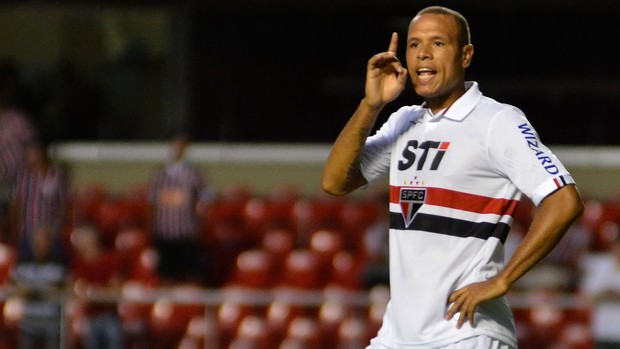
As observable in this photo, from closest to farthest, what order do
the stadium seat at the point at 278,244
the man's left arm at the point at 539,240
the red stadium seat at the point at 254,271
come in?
the man's left arm at the point at 539,240 → the red stadium seat at the point at 254,271 → the stadium seat at the point at 278,244

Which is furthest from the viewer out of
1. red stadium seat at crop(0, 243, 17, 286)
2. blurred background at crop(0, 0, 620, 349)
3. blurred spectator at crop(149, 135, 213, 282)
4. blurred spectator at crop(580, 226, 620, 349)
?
blurred background at crop(0, 0, 620, 349)

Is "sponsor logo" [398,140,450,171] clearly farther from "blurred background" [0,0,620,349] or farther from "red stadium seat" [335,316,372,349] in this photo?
"blurred background" [0,0,620,349]

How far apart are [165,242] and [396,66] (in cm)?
931

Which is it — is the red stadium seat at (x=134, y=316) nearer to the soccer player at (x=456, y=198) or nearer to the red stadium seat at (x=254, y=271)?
the red stadium seat at (x=254, y=271)

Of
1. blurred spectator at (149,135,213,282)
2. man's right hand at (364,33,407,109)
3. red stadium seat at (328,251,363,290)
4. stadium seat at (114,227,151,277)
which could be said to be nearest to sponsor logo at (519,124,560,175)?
man's right hand at (364,33,407,109)

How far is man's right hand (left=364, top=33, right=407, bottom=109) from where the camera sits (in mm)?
4098

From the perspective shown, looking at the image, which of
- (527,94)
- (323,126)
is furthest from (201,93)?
(527,94)

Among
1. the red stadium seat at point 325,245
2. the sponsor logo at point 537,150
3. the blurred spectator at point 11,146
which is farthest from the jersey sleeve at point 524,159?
the blurred spectator at point 11,146

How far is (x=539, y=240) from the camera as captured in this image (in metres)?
3.79

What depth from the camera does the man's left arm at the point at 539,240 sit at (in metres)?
3.78

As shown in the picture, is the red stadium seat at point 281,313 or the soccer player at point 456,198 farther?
the red stadium seat at point 281,313

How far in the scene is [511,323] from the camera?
13.3 feet

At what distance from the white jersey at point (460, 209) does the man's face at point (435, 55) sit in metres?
0.08

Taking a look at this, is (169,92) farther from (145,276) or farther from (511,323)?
(511,323)
